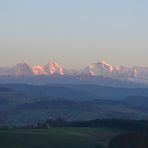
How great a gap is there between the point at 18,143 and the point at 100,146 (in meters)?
15.8

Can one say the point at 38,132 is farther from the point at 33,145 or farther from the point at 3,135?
the point at 33,145

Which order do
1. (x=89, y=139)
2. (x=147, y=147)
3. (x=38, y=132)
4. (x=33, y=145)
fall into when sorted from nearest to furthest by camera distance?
1. (x=147, y=147)
2. (x=33, y=145)
3. (x=89, y=139)
4. (x=38, y=132)

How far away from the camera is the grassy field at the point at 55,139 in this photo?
412 ft

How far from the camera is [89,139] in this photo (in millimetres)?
136625

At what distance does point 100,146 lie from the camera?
126m

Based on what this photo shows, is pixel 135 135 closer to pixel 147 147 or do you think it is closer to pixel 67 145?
pixel 147 147

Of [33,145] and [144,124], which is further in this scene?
[144,124]

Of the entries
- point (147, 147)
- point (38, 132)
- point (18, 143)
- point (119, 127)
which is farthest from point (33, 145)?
point (119, 127)

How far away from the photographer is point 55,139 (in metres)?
134

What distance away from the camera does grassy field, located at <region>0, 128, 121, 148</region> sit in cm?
12562

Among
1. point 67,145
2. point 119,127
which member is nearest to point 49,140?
point 67,145

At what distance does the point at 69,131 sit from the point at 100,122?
95.9 feet

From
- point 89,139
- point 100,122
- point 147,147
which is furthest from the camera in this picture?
point 100,122

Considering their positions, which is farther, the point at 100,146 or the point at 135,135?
the point at 100,146
